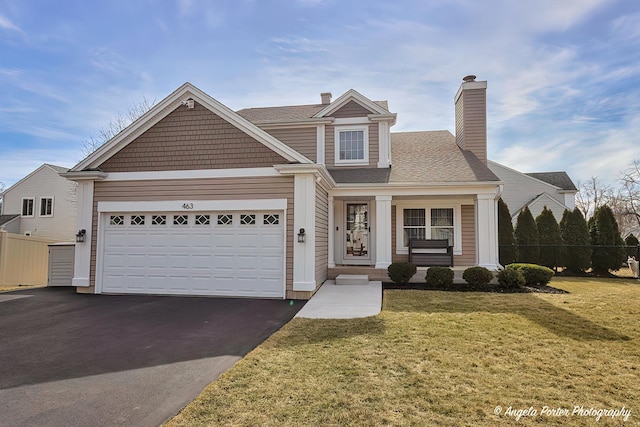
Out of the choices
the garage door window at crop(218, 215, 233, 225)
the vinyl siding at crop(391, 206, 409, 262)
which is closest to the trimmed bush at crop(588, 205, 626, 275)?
the vinyl siding at crop(391, 206, 409, 262)

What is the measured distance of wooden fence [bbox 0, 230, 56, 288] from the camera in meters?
11.8

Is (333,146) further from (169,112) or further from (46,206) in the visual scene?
(46,206)

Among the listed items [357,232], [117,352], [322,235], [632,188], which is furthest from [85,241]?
[632,188]

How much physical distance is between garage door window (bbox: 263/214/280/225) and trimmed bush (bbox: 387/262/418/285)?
3697mm

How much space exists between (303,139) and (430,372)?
1026cm

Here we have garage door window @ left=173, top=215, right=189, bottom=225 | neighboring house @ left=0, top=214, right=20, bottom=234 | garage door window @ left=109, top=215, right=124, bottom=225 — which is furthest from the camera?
neighboring house @ left=0, top=214, right=20, bottom=234

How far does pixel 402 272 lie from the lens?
33.4ft

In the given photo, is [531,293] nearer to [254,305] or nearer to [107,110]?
[254,305]

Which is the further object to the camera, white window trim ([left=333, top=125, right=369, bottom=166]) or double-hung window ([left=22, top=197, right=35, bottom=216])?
double-hung window ([left=22, top=197, right=35, bottom=216])

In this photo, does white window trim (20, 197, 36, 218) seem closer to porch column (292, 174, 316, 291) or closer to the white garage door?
the white garage door

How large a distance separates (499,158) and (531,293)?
1906 cm

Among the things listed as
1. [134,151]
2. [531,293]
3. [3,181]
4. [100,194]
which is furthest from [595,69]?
[3,181]

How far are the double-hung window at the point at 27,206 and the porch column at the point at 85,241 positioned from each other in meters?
21.6

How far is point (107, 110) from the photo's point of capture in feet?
66.9
